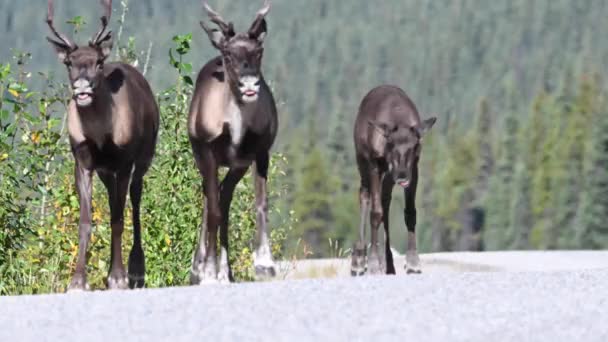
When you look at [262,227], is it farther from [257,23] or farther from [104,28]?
[104,28]

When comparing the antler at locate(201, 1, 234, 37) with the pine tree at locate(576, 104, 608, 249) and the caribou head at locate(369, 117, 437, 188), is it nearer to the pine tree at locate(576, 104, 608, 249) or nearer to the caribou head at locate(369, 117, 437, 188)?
the caribou head at locate(369, 117, 437, 188)

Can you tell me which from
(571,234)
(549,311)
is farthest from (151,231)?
(571,234)

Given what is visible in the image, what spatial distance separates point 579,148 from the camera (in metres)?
109

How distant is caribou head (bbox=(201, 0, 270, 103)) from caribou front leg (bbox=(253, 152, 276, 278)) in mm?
575

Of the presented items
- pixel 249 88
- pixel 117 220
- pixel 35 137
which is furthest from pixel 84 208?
pixel 35 137

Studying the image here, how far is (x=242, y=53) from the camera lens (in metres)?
10.9

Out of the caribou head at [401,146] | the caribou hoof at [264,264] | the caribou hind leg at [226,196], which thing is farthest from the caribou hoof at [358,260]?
the caribou hoof at [264,264]

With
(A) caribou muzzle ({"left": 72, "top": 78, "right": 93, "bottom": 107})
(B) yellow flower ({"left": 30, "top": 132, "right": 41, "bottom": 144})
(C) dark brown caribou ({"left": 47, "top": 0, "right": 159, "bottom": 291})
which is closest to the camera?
(A) caribou muzzle ({"left": 72, "top": 78, "right": 93, "bottom": 107})

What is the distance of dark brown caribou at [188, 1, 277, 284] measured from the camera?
435 inches

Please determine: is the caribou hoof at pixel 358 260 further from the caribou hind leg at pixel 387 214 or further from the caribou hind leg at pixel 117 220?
the caribou hind leg at pixel 117 220

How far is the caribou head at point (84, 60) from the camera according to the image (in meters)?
10.7

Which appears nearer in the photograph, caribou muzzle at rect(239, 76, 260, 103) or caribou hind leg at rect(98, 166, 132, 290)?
caribou muzzle at rect(239, 76, 260, 103)

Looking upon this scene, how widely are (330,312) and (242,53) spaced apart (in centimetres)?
295

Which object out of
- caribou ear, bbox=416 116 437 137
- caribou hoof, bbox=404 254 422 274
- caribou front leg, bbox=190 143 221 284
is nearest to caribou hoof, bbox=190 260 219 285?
caribou front leg, bbox=190 143 221 284
